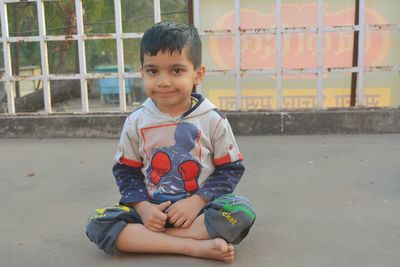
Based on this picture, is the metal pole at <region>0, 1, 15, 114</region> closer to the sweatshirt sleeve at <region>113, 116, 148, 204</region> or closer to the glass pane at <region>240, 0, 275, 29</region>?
the glass pane at <region>240, 0, 275, 29</region>

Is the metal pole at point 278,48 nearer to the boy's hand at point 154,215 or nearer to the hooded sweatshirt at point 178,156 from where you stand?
the hooded sweatshirt at point 178,156

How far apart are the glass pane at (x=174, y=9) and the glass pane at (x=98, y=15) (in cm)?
175

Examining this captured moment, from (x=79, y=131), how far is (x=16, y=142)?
0.44m

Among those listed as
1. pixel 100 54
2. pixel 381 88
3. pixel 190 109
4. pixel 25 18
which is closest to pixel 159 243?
pixel 190 109

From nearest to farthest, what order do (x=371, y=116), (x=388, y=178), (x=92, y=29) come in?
(x=388, y=178) → (x=371, y=116) → (x=92, y=29)

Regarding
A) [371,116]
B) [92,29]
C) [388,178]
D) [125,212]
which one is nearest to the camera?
[125,212]

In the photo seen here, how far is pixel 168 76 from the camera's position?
5.27 ft

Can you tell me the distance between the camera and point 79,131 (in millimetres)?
3643

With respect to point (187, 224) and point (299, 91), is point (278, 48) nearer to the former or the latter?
point (299, 91)

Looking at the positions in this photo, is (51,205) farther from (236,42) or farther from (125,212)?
(236,42)

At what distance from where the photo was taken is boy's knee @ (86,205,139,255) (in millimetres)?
1595

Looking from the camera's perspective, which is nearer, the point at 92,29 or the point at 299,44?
the point at 299,44

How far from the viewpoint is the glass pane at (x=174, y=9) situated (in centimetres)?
455

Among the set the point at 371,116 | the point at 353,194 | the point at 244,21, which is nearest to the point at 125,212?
the point at 353,194
